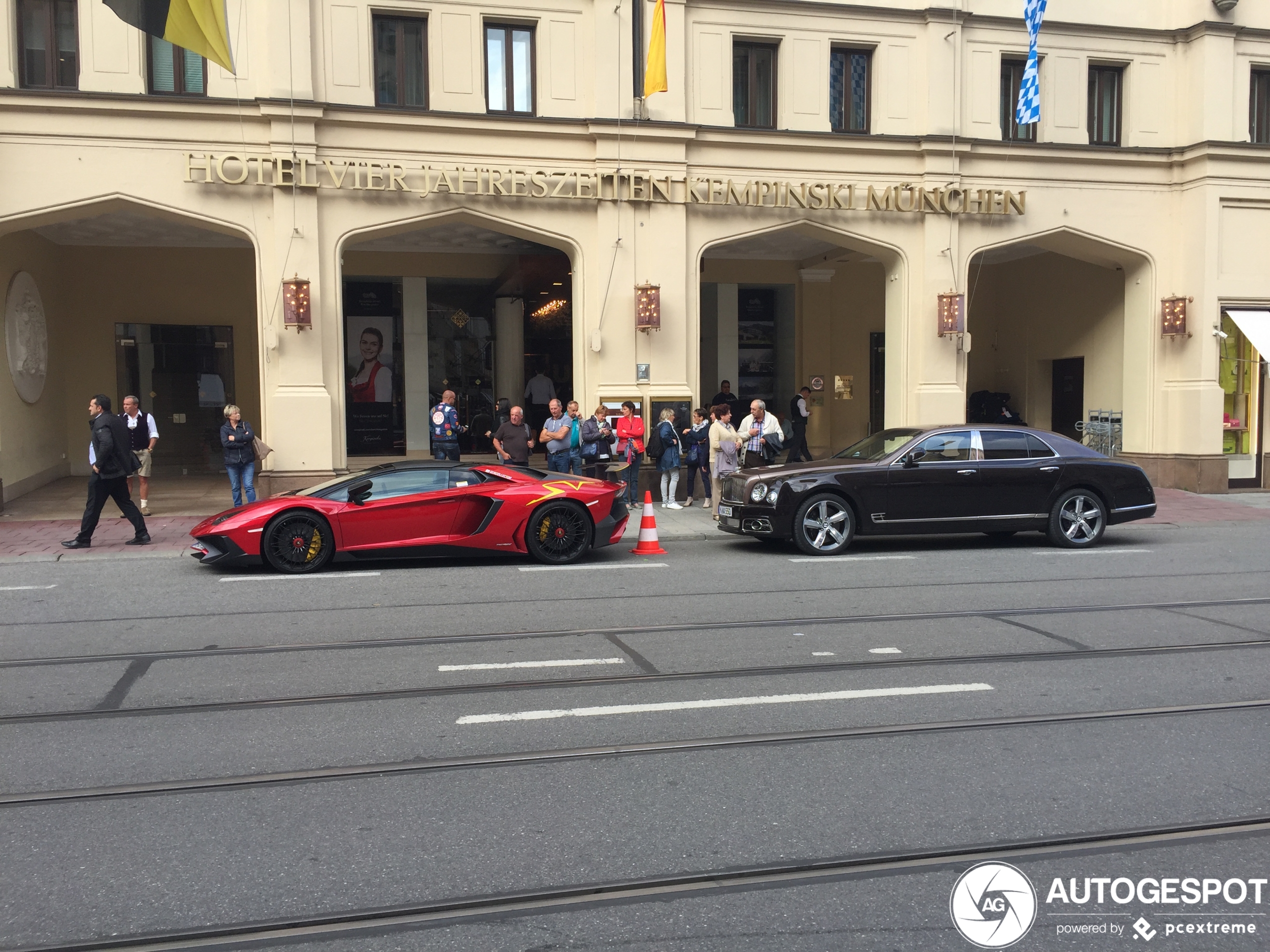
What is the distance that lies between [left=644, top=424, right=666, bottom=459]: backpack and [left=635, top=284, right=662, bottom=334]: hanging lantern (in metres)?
1.82

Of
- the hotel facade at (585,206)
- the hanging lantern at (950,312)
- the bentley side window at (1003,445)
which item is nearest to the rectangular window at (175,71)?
the hotel facade at (585,206)

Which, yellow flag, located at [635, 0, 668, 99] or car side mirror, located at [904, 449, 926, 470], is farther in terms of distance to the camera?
yellow flag, located at [635, 0, 668, 99]

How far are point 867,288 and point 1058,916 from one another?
21.9m

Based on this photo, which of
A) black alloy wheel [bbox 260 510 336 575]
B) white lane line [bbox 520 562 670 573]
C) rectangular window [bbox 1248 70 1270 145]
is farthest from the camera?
rectangular window [bbox 1248 70 1270 145]

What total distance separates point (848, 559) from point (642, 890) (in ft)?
27.9

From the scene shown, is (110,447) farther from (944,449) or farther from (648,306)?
(944,449)

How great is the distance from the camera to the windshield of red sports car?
1282 cm

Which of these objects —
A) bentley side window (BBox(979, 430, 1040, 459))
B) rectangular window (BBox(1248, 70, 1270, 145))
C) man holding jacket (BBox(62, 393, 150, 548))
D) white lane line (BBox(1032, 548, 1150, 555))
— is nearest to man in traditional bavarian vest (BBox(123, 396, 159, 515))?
man holding jacket (BBox(62, 393, 150, 548))

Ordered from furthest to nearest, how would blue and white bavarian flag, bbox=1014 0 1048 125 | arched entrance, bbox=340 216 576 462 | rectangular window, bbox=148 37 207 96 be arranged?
arched entrance, bbox=340 216 576 462
blue and white bavarian flag, bbox=1014 0 1048 125
rectangular window, bbox=148 37 207 96

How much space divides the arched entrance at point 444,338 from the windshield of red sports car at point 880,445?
918cm

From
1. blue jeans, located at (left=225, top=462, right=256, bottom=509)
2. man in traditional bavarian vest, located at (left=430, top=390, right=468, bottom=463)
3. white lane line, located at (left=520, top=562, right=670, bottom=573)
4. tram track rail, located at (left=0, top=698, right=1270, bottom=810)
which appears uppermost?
man in traditional bavarian vest, located at (left=430, top=390, right=468, bottom=463)

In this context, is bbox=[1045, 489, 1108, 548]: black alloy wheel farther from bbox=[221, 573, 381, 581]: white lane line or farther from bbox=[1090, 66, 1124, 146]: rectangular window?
bbox=[1090, 66, 1124, 146]: rectangular window

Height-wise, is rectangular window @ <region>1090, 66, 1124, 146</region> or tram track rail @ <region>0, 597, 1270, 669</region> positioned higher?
rectangular window @ <region>1090, 66, 1124, 146</region>

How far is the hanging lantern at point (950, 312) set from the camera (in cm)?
1880
